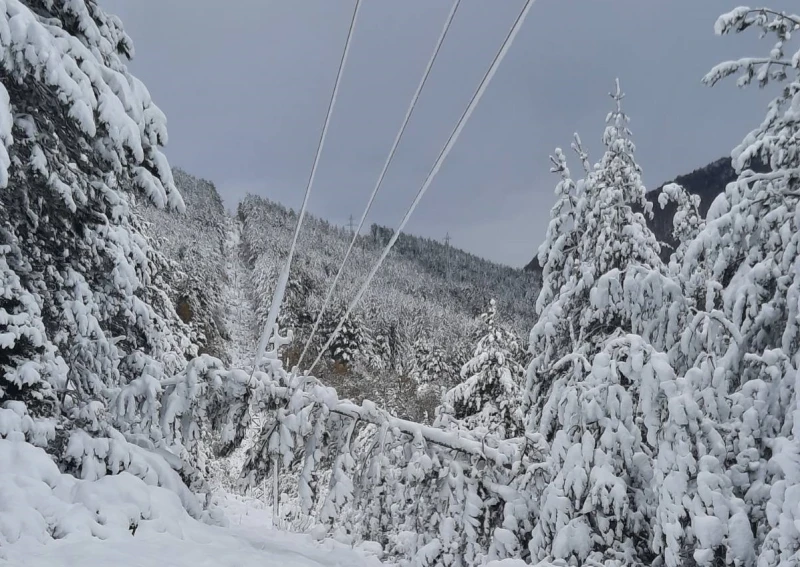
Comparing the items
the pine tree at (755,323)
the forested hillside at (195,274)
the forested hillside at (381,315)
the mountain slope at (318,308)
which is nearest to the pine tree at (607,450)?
the pine tree at (755,323)

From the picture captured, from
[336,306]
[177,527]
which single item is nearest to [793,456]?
[177,527]

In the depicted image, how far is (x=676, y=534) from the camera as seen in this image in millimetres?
3830

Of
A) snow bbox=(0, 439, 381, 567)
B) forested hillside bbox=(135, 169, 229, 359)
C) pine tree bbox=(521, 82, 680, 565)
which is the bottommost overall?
snow bbox=(0, 439, 381, 567)

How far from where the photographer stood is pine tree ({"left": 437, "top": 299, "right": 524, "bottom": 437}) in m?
16.4

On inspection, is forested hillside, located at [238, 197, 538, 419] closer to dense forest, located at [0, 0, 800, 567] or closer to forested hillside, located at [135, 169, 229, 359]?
forested hillside, located at [135, 169, 229, 359]

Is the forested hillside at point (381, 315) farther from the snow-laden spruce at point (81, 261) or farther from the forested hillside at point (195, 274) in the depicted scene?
the snow-laden spruce at point (81, 261)

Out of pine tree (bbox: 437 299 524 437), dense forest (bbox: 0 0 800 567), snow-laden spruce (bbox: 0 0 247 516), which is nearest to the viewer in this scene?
dense forest (bbox: 0 0 800 567)

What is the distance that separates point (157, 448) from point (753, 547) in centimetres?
507

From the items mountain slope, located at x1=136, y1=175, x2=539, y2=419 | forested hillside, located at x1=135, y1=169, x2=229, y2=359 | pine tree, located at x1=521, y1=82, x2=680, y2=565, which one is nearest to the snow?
mountain slope, located at x1=136, y1=175, x2=539, y2=419

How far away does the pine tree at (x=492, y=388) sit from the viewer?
16.4 m

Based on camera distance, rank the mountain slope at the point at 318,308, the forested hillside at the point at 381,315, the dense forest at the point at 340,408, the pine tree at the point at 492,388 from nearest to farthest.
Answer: the dense forest at the point at 340,408 → the pine tree at the point at 492,388 → the mountain slope at the point at 318,308 → the forested hillside at the point at 381,315

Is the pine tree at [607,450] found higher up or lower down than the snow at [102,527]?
higher up

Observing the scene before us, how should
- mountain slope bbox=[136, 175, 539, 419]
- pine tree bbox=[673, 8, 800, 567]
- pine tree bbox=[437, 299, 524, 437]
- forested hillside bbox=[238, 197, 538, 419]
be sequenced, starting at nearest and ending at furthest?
pine tree bbox=[673, 8, 800, 567] → pine tree bbox=[437, 299, 524, 437] → mountain slope bbox=[136, 175, 539, 419] → forested hillside bbox=[238, 197, 538, 419]

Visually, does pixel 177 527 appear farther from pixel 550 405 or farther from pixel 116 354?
pixel 550 405
